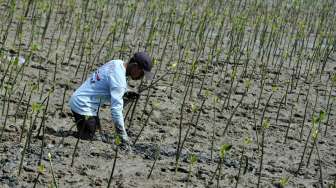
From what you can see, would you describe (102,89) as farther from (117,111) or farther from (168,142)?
(168,142)

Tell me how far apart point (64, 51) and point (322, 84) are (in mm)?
2931

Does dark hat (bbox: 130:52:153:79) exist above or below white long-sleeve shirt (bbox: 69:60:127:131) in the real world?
above

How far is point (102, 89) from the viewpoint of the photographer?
181 inches

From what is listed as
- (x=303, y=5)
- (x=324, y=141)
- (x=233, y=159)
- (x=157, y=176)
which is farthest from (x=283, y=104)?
(x=303, y=5)

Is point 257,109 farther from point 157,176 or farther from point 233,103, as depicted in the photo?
point 157,176

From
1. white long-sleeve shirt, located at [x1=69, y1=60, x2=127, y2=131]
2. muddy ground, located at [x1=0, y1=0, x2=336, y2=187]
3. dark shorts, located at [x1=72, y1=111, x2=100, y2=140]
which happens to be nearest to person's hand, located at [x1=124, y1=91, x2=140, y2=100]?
muddy ground, located at [x1=0, y1=0, x2=336, y2=187]

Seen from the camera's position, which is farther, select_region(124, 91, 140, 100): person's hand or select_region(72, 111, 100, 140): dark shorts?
select_region(124, 91, 140, 100): person's hand

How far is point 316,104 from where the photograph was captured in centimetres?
596

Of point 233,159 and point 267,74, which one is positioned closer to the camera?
point 233,159

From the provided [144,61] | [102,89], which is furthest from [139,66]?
[102,89]

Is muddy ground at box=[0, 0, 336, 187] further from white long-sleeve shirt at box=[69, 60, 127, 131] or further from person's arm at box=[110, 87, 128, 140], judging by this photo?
white long-sleeve shirt at box=[69, 60, 127, 131]

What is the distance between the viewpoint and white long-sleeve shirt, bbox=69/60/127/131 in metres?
4.42

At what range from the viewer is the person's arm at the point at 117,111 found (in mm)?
4332

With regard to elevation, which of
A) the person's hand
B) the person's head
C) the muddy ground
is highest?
the person's head
